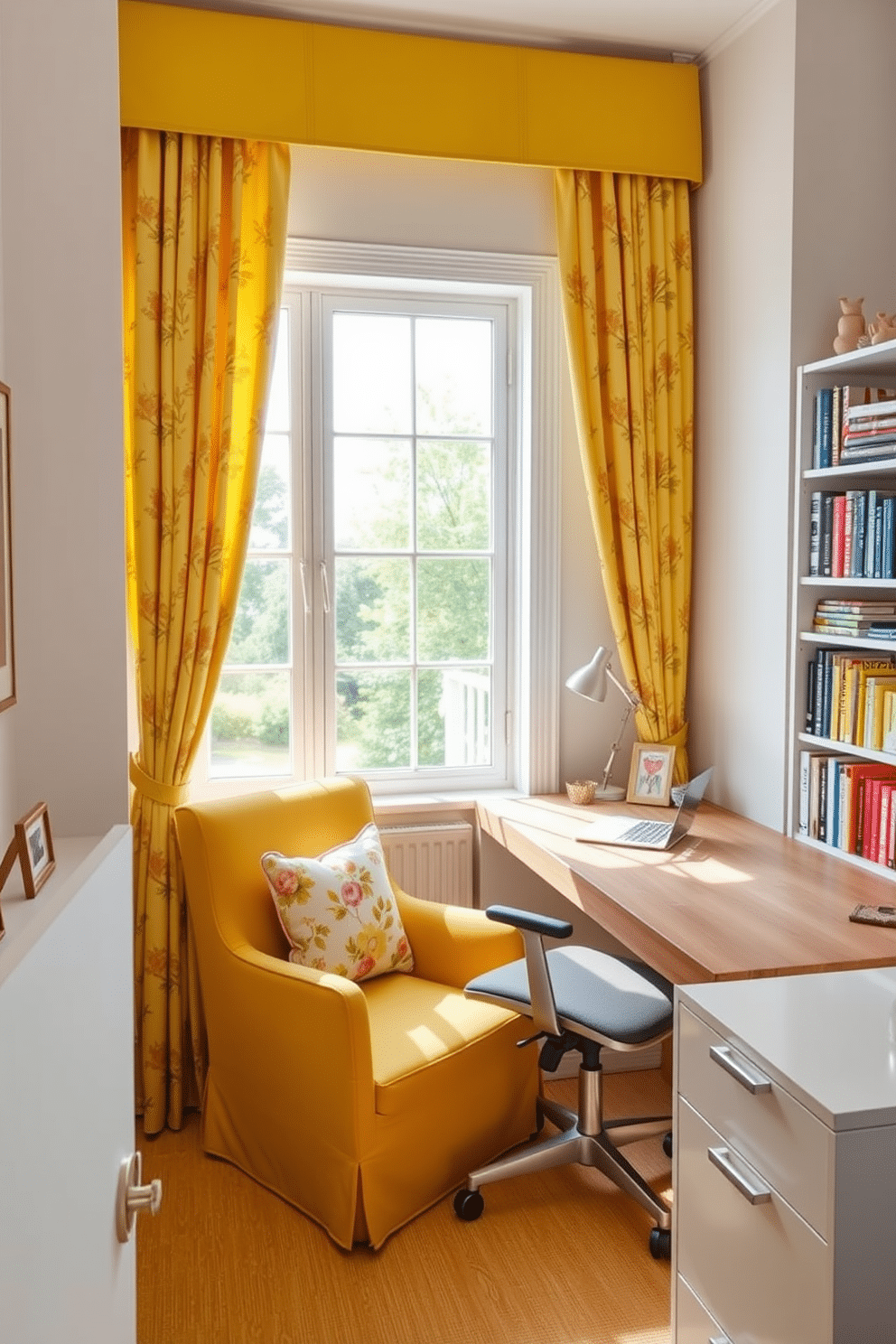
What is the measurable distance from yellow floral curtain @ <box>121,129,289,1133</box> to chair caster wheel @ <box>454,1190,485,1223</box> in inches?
32.5

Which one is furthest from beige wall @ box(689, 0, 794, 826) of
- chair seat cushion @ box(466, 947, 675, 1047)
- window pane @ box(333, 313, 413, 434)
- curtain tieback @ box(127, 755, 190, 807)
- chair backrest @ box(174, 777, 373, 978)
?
curtain tieback @ box(127, 755, 190, 807)

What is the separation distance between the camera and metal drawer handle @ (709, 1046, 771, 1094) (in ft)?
5.19

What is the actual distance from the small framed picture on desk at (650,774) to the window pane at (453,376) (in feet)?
3.57

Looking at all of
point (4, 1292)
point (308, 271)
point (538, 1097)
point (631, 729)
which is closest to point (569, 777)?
point (631, 729)

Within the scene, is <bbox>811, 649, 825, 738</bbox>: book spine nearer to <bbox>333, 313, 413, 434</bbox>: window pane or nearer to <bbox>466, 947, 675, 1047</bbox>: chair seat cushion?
<bbox>466, 947, 675, 1047</bbox>: chair seat cushion

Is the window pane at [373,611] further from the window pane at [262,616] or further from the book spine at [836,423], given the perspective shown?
the book spine at [836,423]

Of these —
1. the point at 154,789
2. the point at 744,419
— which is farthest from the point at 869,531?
the point at 154,789

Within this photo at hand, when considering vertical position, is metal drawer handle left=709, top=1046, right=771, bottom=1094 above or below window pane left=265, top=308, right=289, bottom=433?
below

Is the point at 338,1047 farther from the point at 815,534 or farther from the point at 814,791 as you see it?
the point at 815,534

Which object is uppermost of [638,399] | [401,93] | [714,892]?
[401,93]

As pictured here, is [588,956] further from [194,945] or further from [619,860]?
[194,945]

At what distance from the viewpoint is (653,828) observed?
300 centimetres

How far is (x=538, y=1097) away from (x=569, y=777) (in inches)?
38.8

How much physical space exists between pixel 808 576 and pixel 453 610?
3.62ft
